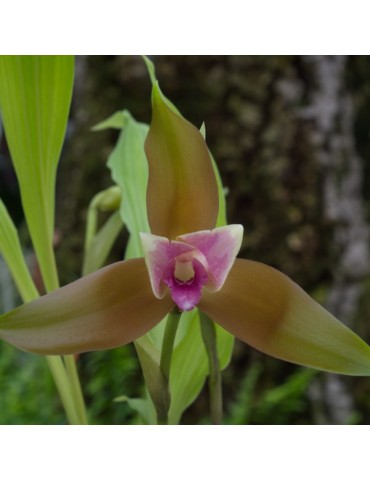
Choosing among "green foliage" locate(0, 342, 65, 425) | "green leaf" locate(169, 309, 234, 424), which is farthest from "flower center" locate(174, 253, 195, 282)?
"green foliage" locate(0, 342, 65, 425)

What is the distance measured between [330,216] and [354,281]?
152mm

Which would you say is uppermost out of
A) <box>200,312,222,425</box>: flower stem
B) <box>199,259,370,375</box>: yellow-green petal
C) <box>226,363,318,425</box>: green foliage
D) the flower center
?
the flower center

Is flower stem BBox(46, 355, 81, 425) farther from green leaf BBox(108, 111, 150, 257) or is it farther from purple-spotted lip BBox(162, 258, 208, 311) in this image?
purple-spotted lip BBox(162, 258, 208, 311)

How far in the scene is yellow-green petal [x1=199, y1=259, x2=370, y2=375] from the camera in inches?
12.9

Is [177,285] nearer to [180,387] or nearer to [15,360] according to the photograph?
[180,387]

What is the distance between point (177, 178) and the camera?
0.34 m

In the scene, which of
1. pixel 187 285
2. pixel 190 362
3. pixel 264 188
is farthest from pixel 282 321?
pixel 264 188

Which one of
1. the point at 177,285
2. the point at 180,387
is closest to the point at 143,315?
the point at 177,285

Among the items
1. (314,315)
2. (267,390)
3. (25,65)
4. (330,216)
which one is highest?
(25,65)

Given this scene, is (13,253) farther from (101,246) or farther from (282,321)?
(282,321)

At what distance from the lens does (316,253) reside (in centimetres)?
106

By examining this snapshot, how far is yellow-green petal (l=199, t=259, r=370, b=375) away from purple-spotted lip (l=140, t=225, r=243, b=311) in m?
0.02

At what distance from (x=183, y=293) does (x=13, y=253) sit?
22cm

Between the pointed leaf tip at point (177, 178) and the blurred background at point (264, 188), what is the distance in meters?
0.70
